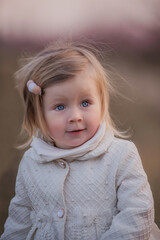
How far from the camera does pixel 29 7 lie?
141 centimetres

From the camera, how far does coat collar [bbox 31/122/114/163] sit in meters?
1.17

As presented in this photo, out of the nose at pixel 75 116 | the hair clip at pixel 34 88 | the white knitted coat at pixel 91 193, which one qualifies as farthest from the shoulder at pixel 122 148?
the hair clip at pixel 34 88

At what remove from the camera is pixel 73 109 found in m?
1.14

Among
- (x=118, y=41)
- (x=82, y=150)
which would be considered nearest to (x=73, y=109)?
(x=82, y=150)

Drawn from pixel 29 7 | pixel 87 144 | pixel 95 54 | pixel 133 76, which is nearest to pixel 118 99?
pixel 133 76

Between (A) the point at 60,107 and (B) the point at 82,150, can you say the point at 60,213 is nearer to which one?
(B) the point at 82,150

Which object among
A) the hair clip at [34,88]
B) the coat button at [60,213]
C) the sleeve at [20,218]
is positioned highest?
the hair clip at [34,88]

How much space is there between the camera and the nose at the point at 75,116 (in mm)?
1130

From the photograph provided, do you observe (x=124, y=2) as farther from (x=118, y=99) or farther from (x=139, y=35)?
(x=118, y=99)

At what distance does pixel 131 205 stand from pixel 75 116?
0.31 m

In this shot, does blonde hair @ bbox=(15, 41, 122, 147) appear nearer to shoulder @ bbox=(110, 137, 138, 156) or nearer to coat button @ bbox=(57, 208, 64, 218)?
shoulder @ bbox=(110, 137, 138, 156)

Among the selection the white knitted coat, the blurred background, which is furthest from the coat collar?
the blurred background

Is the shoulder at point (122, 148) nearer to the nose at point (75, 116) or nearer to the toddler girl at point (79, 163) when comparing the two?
the toddler girl at point (79, 163)

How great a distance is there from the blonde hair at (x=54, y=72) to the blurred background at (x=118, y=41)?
0.39ft
